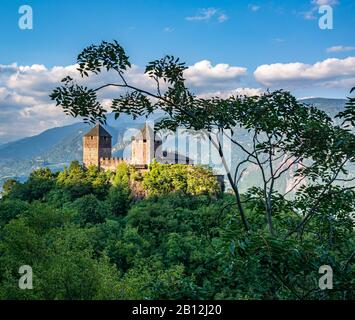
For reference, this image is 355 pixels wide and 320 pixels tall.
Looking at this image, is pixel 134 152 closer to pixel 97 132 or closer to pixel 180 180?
pixel 97 132

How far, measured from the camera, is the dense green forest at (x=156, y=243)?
4.71 m

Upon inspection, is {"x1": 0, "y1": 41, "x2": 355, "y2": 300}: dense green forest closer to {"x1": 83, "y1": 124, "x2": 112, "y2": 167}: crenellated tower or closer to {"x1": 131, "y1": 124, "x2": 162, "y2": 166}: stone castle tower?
{"x1": 131, "y1": 124, "x2": 162, "y2": 166}: stone castle tower

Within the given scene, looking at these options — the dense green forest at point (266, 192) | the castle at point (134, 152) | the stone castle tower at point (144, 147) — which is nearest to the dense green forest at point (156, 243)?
the dense green forest at point (266, 192)

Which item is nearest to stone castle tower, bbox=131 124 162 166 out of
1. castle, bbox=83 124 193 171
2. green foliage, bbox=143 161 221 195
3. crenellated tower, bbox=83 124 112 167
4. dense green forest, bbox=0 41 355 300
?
castle, bbox=83 124 193 171

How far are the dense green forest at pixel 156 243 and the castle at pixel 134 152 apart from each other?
286 centimetres

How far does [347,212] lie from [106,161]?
45.0 metres

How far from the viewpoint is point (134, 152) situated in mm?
49906

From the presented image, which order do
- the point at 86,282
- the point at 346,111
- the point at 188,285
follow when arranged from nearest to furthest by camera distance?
the point at 346,111, the point at 188,285, the point at 86,282

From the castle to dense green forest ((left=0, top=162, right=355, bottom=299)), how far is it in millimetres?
2859

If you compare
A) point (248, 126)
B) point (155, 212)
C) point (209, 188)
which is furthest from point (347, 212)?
point (209, 188)

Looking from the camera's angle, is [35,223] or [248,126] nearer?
[248,126]

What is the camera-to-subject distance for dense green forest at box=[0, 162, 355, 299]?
15.5 feet

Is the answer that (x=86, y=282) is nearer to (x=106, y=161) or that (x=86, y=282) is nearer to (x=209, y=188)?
(x=209, y=188)

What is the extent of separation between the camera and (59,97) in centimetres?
572
